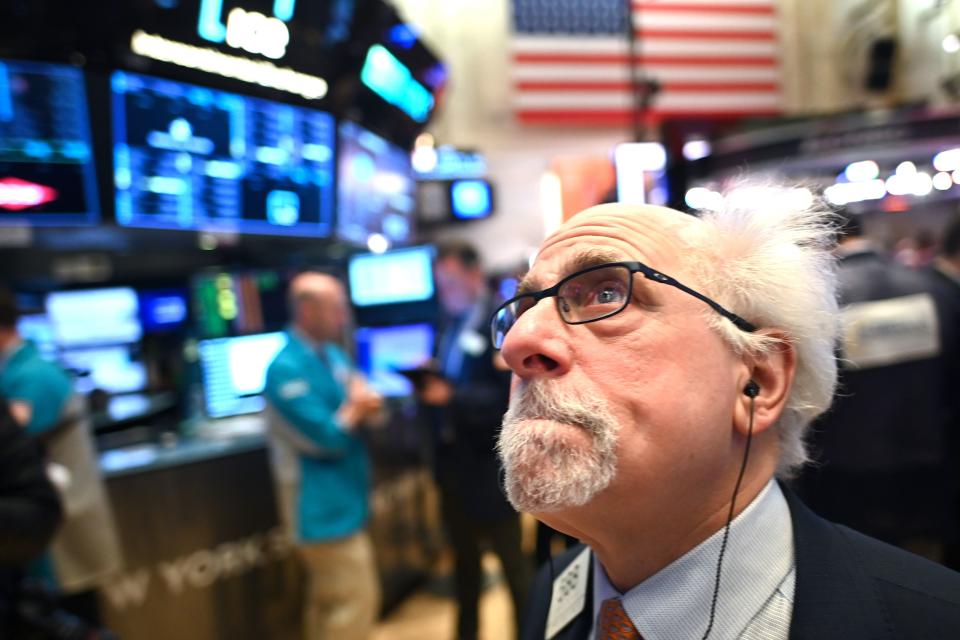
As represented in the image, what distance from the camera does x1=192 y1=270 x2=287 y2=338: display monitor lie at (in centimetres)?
495

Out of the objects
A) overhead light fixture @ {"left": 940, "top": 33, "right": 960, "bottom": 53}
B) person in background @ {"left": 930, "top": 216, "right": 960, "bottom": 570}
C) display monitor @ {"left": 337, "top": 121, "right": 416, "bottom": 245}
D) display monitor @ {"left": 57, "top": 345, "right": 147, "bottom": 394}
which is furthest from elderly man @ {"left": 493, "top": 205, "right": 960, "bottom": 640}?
display monitor @ {"left": 57, "top": 345, "right": 147, "bottom": 394}

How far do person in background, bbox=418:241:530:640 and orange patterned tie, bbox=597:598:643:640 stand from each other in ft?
6.46

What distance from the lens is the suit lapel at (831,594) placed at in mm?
814

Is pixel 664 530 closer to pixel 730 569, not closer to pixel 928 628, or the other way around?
pixel 730 569

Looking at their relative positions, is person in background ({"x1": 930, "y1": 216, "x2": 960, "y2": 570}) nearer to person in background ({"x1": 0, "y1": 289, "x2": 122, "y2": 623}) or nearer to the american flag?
person in background ({"x1": 0, "y1": 289, "x2": 122, "y2": 623})

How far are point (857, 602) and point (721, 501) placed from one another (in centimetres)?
19

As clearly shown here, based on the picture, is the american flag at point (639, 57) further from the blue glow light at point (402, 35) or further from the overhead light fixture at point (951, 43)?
the overhead light fixture at point (951, 43)

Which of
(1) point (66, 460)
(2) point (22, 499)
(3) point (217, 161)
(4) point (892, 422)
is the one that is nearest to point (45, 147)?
(3) point (217, 161)

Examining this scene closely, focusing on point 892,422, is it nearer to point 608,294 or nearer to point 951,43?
point 951,43

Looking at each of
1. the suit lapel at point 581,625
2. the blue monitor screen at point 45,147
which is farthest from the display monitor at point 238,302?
the suit lapel at point 581,625

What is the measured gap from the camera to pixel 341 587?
3125mm

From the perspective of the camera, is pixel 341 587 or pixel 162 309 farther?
pixel 162 309

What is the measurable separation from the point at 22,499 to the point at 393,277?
4067 mm

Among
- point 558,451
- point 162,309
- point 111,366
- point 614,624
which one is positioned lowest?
point 614,624
